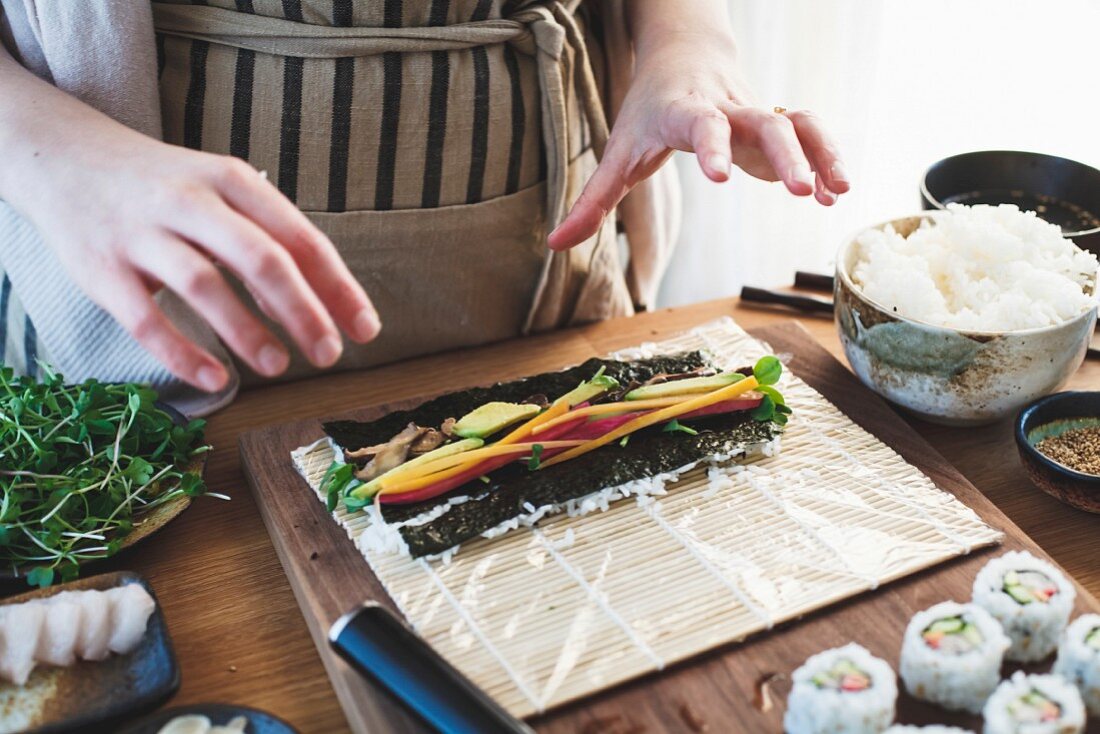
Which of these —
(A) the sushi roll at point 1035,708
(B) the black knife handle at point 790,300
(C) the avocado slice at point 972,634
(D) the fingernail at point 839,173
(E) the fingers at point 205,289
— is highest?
(D) the fingernail at point 839,173

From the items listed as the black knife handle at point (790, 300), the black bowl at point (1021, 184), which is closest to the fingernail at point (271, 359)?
the black knife handle at point (790, 300)

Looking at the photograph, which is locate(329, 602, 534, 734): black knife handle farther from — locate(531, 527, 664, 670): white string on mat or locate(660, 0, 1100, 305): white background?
locate(660, 0, 1100, 305): white background

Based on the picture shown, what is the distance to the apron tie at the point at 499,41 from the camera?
138 centimetres

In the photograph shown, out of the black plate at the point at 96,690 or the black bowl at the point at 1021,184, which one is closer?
the black plate at the point at 96,690

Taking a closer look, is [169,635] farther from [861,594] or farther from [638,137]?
[638,137]

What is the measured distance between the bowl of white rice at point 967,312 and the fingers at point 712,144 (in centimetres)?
30

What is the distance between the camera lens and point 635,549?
47.3 inches

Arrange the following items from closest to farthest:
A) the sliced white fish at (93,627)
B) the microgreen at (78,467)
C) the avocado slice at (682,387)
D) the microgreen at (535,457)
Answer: the sliced white fish at (93,627) → the microgreen at (78,467) → the microgreen at (535,457) → the avocado slice at (682,387)

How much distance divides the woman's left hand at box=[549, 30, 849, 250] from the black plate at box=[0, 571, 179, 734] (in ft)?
2.37

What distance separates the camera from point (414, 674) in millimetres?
976

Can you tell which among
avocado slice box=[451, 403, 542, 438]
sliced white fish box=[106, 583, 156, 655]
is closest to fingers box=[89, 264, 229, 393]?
sliced white fish box=[106, 583, 156, 655]

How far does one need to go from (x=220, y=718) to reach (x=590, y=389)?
2.08ft

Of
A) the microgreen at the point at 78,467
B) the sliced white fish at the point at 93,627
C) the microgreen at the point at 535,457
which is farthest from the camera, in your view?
the microgreen at the point at 535,457

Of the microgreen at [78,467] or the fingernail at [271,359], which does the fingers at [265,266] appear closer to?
the fingernail at [271,359]
